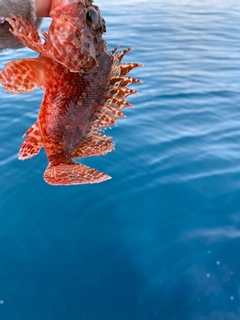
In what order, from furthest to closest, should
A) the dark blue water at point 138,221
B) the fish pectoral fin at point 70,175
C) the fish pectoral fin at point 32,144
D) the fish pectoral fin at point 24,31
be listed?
the dark blue water at point 138,221 < the fish pectoral fin at point 32,144 < the fish pectoral fin at point 70,175 < the fish pectoral fin at point 24,31

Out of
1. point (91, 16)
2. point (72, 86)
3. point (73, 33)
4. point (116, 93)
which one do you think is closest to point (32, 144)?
point (72, 86)

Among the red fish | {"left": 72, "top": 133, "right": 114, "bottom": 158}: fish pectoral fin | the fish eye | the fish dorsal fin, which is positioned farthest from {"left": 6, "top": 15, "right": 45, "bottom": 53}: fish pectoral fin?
{"left": 72, "top": 133, "right": 114, "bottom": 158}: fish pectoral fin

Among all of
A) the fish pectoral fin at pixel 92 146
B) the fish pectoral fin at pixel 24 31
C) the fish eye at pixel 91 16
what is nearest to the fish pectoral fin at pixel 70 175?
the fish pectoral fin at pixel 92 146

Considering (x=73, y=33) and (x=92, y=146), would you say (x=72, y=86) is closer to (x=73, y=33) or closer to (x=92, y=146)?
(x=73, y=33)

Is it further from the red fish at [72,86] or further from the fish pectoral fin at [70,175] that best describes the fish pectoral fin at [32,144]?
the fish pectoral fin at [70,175]

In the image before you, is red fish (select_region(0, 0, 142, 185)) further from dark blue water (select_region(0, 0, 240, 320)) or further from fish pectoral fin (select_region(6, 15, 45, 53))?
dark blue water (select_region(0, 0, 240, 320))

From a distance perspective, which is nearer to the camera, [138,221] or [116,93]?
[116,93]
